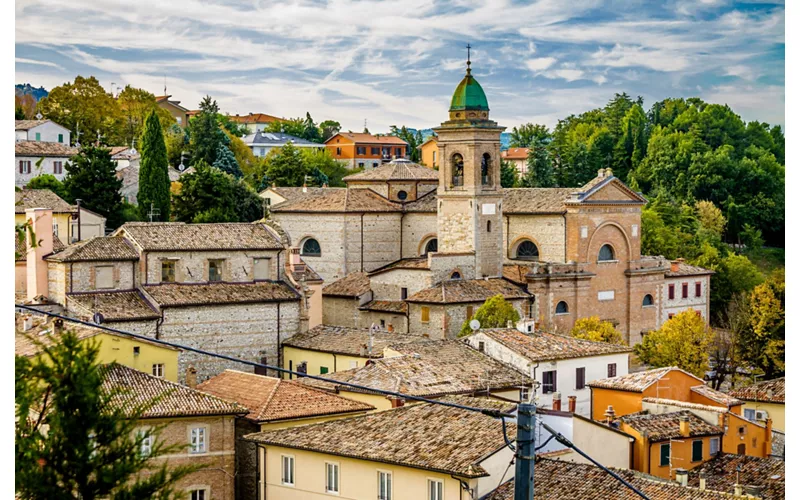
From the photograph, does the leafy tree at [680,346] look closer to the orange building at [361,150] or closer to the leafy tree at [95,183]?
the leafy tree at [95,183]

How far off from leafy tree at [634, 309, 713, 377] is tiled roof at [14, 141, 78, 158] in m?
8.94

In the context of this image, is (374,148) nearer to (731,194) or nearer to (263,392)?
(731,194)

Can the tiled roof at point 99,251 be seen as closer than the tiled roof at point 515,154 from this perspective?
Yes

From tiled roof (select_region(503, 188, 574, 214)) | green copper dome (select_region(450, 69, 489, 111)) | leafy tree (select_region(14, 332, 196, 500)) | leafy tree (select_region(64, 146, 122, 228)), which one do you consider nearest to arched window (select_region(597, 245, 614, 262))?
tiled roof (select_region(503, 188, 574, 214))

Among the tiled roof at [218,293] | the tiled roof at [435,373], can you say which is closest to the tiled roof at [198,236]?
the tiled roof at [218,293]

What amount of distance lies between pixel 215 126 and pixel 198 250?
13094 mm

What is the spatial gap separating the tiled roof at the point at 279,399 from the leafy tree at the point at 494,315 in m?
4.69

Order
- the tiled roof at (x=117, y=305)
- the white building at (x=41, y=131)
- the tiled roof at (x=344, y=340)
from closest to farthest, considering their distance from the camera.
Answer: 1. the tiled roof at (x=117, y=305)
2. the tiled roof at (x=344, y=340)
3. the white building at (x=41, y=131)

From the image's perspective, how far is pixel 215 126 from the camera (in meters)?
28.4

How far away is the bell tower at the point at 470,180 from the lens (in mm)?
19250

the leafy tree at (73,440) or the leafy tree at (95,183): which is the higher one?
the leafy tree at (95,183)

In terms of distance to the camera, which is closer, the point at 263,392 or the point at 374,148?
the point at 263,392

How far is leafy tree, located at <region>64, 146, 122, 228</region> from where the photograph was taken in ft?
63.9

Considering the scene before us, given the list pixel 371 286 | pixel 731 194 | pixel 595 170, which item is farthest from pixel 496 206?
pixel 595 170
